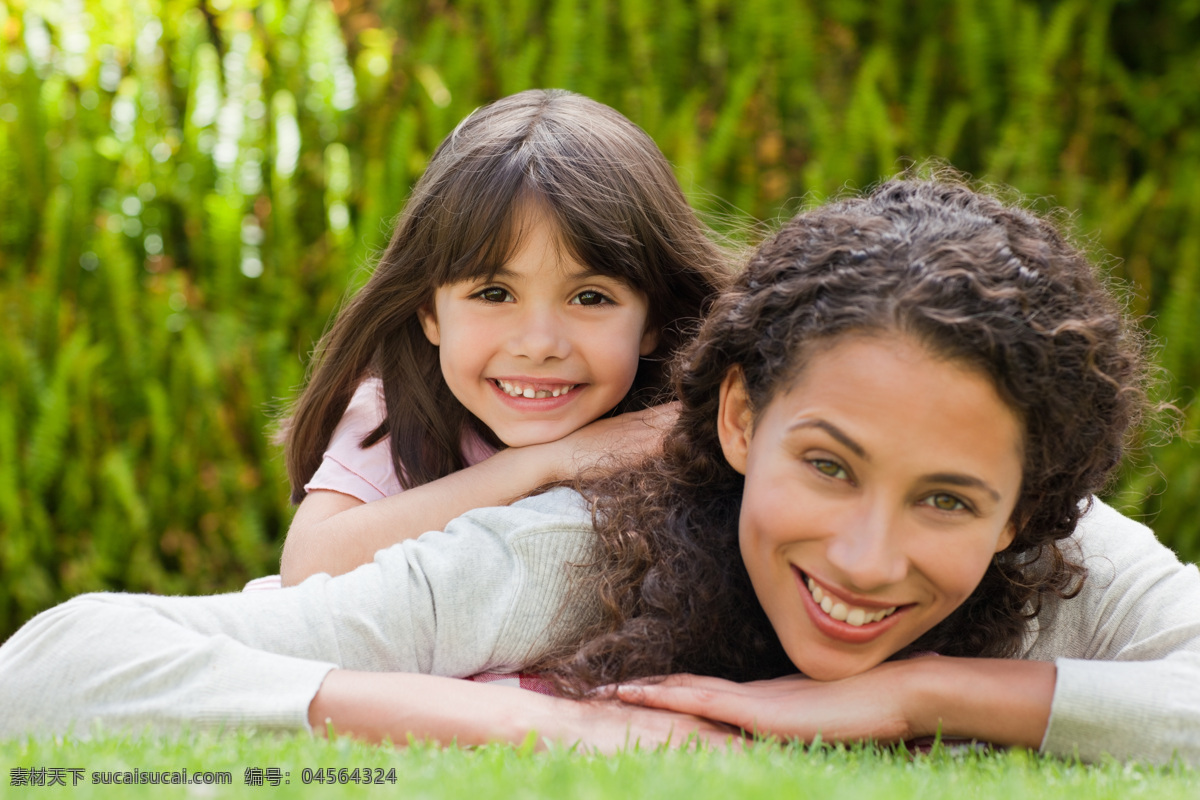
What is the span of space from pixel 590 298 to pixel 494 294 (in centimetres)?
29

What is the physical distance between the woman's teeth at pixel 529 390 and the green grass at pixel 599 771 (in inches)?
58.4

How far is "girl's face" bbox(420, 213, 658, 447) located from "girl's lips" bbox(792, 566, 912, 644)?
1.17 meters

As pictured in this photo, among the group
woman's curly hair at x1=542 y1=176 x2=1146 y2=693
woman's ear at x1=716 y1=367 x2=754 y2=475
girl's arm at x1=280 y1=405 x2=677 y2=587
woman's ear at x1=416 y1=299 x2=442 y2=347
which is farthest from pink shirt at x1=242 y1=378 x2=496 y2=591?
woman's ear at x1=716 y1=367 x2=754 y2=475

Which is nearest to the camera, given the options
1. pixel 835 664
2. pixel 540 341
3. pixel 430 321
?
pixel 835 664

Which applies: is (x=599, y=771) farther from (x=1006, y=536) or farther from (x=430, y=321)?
(x=430, y=321)

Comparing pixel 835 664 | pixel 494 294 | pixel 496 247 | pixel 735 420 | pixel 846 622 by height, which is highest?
pixel 496 247

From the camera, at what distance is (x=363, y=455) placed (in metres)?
4.19

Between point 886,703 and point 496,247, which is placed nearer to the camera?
point 886,703

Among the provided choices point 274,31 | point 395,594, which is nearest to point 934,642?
point 395,594

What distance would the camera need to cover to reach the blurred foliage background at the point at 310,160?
584cm

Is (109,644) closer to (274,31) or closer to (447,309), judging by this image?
(447,309)

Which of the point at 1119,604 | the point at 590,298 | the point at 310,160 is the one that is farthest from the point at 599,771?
the point at 310,160

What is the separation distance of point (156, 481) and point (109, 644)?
3.26 meters

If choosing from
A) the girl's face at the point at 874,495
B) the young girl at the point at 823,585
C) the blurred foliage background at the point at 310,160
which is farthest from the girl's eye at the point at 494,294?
the blurred foliage background at the point at 310,160
